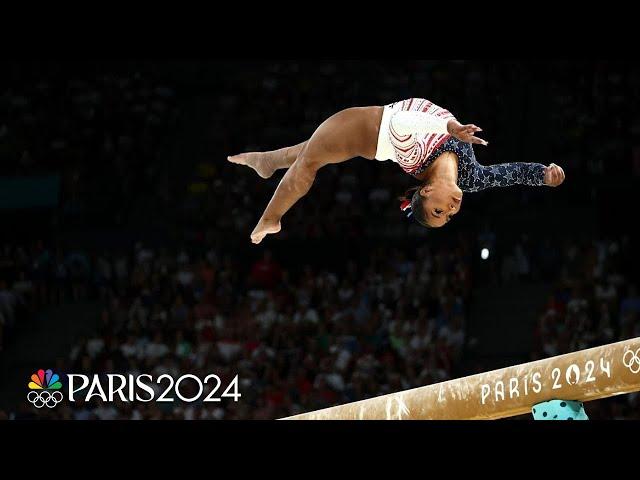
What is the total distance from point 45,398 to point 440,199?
5.51 m

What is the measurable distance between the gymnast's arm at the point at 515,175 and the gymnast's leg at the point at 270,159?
3.97 feet

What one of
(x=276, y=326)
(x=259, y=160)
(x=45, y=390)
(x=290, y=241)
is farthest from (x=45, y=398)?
(x=259, y=160)

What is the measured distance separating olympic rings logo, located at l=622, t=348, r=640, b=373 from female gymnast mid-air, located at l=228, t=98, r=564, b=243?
1.11 m

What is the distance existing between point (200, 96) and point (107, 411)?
4096 millimetres

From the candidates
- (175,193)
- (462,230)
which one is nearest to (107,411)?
(175,193)

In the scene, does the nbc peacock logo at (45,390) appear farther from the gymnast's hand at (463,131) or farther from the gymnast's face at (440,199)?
the gymnast's hand at (463,131)

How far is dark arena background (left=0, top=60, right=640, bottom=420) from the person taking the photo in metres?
11.8

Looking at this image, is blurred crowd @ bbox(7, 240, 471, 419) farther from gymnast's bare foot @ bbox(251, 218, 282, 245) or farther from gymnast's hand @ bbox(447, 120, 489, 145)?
gymnast's hand @ bbox(447, 120, 489, 145)

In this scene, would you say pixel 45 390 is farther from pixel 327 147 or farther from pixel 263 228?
pixel 327 147

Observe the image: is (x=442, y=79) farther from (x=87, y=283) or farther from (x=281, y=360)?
(x=87, y=283)
